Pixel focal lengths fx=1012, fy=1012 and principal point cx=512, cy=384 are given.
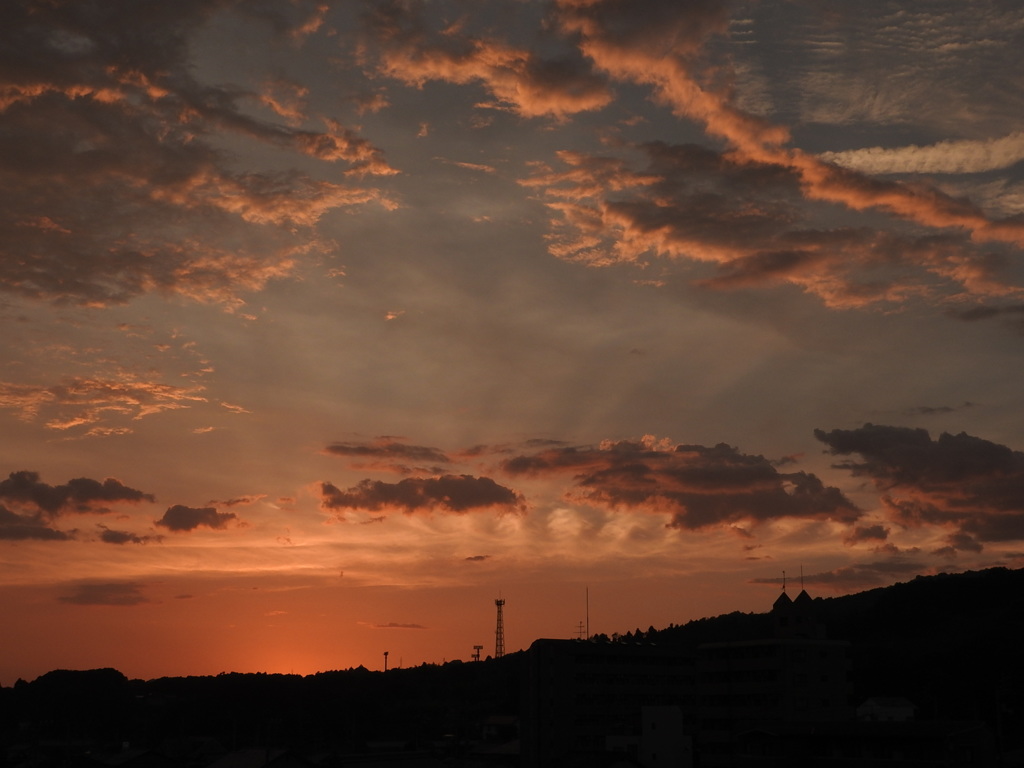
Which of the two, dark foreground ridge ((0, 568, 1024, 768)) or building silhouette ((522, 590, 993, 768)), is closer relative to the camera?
dark foreground ridge ((0, 568, 1024, 768))

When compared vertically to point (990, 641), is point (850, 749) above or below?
below

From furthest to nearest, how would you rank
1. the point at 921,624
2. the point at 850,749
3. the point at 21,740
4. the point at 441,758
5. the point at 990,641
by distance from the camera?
1. the point at 921,624
2. the point at 21,740
3. the point at 990,641
4. the point at 441,758
5. the point at 850,749

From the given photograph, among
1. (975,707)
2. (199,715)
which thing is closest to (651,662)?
(975,707)

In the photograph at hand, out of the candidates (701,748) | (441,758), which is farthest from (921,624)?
(441,758)

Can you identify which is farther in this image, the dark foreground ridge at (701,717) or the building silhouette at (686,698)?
the building silhouette at (686,698)

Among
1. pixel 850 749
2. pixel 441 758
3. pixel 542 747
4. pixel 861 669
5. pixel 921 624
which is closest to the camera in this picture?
pixel 850 749

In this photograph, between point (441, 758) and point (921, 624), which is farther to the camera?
point (921, 624)

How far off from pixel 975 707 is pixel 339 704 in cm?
10471

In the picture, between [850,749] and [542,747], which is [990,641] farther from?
[850,749]

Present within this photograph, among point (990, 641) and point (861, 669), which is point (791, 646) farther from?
point (990, 641)

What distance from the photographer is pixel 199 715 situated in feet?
585

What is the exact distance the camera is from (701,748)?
3957 inches

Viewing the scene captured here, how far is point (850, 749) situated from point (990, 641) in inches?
3694

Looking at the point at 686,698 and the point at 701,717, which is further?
the point at 686,698
